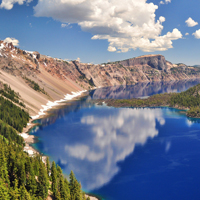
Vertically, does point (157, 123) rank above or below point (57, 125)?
above

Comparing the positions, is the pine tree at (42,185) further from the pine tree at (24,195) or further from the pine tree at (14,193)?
the pine tree at (14,193)

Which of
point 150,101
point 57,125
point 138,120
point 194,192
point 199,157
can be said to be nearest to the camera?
point 194,192

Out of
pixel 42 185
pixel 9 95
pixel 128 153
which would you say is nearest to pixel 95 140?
pixel 128 153

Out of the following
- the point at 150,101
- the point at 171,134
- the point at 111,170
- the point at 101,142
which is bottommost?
the point at 111,170

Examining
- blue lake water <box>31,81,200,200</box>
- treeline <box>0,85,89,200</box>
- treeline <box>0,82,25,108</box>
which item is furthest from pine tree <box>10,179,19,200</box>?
treeline <box>0,82,25,108</box>

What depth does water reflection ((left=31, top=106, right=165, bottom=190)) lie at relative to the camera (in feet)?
206

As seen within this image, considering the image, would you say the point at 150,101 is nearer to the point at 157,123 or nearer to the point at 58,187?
the point at 157,123

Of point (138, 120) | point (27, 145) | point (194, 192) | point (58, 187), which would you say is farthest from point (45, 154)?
point (138, 120)

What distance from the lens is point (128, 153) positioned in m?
73.7

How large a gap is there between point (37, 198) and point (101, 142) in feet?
147

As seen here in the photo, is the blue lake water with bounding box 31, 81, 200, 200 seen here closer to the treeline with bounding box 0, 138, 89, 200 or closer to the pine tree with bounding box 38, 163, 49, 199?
the treeline with bounding box 0, 138, 89, 200

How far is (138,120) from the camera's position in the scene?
12000cm

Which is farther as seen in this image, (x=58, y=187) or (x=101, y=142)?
(x=101, y=142)

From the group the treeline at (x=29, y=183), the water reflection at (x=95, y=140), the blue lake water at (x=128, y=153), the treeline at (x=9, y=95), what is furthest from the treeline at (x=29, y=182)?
the treeline at (x=9, y=95)
